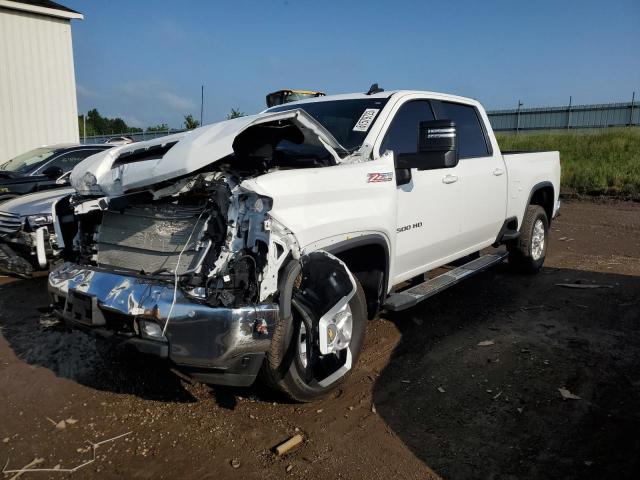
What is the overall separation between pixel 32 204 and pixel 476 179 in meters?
5.26

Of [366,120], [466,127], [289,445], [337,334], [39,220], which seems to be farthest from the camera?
[39,220]

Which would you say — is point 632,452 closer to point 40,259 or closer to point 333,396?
point 333,396

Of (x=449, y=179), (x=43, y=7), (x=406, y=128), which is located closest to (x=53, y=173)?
(x=406, y=128)

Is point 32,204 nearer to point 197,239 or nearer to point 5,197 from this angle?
point 5,197

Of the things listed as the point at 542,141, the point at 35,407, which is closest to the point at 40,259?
the point at 35,407

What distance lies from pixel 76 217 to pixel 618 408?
3779 millimetres

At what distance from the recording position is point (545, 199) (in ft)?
22.4

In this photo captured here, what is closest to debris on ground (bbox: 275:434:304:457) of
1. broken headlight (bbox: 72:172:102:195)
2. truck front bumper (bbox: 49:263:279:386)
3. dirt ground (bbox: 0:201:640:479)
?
dirt ground (bbox: 0:201:640:479)

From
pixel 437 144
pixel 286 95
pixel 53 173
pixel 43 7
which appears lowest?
pixel 53 173

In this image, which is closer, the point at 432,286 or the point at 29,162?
the point at 432,286

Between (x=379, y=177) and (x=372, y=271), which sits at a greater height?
(x=379, y=177)

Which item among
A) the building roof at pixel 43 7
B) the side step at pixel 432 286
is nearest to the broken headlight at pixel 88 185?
the side step at pixel 432 286

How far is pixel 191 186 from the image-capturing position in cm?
306

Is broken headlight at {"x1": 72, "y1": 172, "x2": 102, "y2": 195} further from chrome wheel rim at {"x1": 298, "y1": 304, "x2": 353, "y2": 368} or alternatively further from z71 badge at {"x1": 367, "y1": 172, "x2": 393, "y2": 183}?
z71 badge at {"x1": 367, "y1": 172, "x2": 393, "y2": 183}
